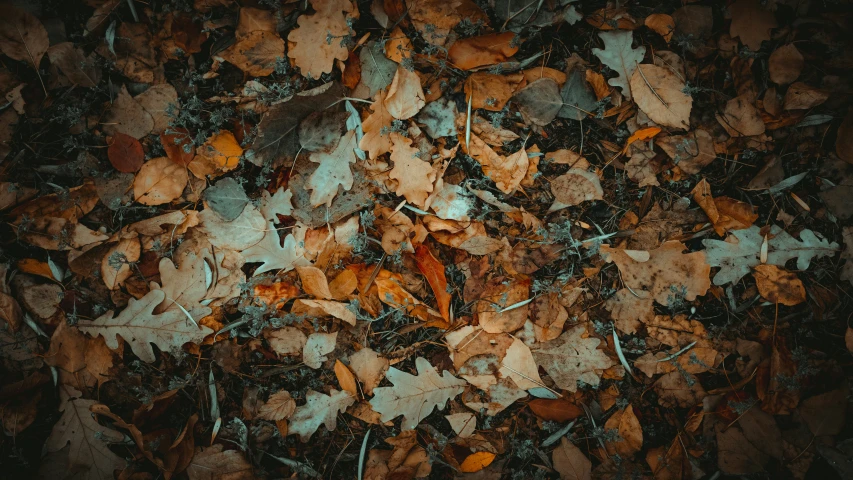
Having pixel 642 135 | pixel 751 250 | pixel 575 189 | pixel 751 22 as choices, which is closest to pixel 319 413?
pixel 575 189

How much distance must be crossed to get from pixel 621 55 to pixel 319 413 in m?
2.40

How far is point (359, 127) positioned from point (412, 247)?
0.68 meters

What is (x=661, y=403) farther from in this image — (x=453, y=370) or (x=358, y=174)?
(x=358, y=174)

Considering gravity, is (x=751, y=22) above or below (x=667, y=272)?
above

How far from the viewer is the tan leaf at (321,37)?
7.53 ft

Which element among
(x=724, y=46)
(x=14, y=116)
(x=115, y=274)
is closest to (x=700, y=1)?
(x=724, y=46)

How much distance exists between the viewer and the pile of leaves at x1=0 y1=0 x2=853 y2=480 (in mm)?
2283

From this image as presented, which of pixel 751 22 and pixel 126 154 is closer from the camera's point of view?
pixel 751 22

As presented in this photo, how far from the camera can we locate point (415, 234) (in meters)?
2.32

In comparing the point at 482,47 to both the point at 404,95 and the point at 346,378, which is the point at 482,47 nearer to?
the point at 404,95

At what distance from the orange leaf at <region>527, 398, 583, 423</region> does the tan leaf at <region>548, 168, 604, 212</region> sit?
3.23ft

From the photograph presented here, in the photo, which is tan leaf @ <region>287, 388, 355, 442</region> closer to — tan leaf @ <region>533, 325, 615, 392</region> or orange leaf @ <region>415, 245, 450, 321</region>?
orange leaf @ <region>415, 245, 450, 321</region>

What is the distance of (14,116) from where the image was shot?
236 centimetres

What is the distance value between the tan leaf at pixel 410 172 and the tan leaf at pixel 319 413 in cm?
108
